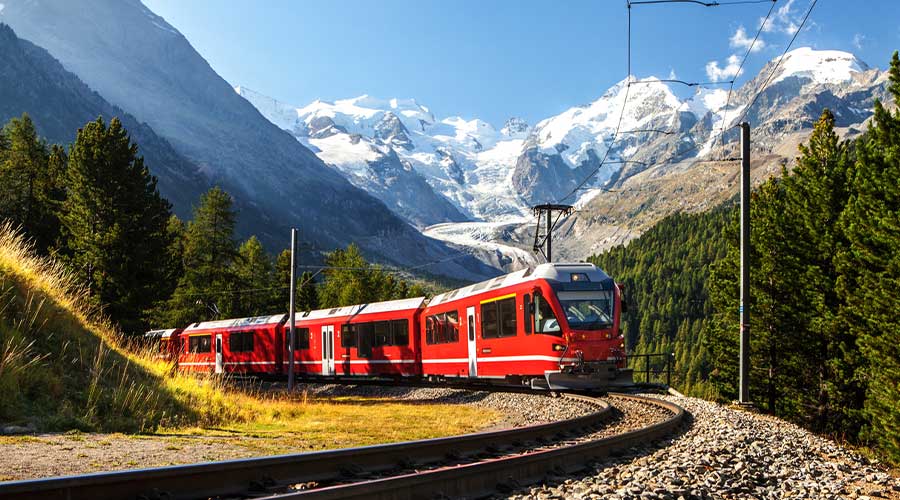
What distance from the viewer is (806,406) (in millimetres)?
37031

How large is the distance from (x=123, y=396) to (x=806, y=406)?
1360 inches

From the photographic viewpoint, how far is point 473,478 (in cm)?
721

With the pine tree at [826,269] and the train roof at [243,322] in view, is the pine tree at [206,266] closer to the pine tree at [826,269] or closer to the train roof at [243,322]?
the train roof at [243,322]

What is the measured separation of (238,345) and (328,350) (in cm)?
1001

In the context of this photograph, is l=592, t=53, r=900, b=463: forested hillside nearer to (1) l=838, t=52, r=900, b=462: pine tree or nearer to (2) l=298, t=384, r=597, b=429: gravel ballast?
(1) l=838, t=52, r=900, b=462: pine tree

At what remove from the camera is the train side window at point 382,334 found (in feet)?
107

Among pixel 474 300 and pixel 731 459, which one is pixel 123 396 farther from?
pixel 474 300

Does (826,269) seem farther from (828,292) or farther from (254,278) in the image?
(254,278)

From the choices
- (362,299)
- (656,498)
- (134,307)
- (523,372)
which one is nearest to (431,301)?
(523,372)

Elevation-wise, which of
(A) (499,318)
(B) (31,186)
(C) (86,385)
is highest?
(B) (31,186)

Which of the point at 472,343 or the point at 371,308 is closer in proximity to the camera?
the point at 472,343

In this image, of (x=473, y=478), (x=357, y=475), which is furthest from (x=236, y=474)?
(x=473, y=478)

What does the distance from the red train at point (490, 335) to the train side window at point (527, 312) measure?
3 cm

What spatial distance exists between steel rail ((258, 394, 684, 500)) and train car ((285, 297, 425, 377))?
21641 millimetres
